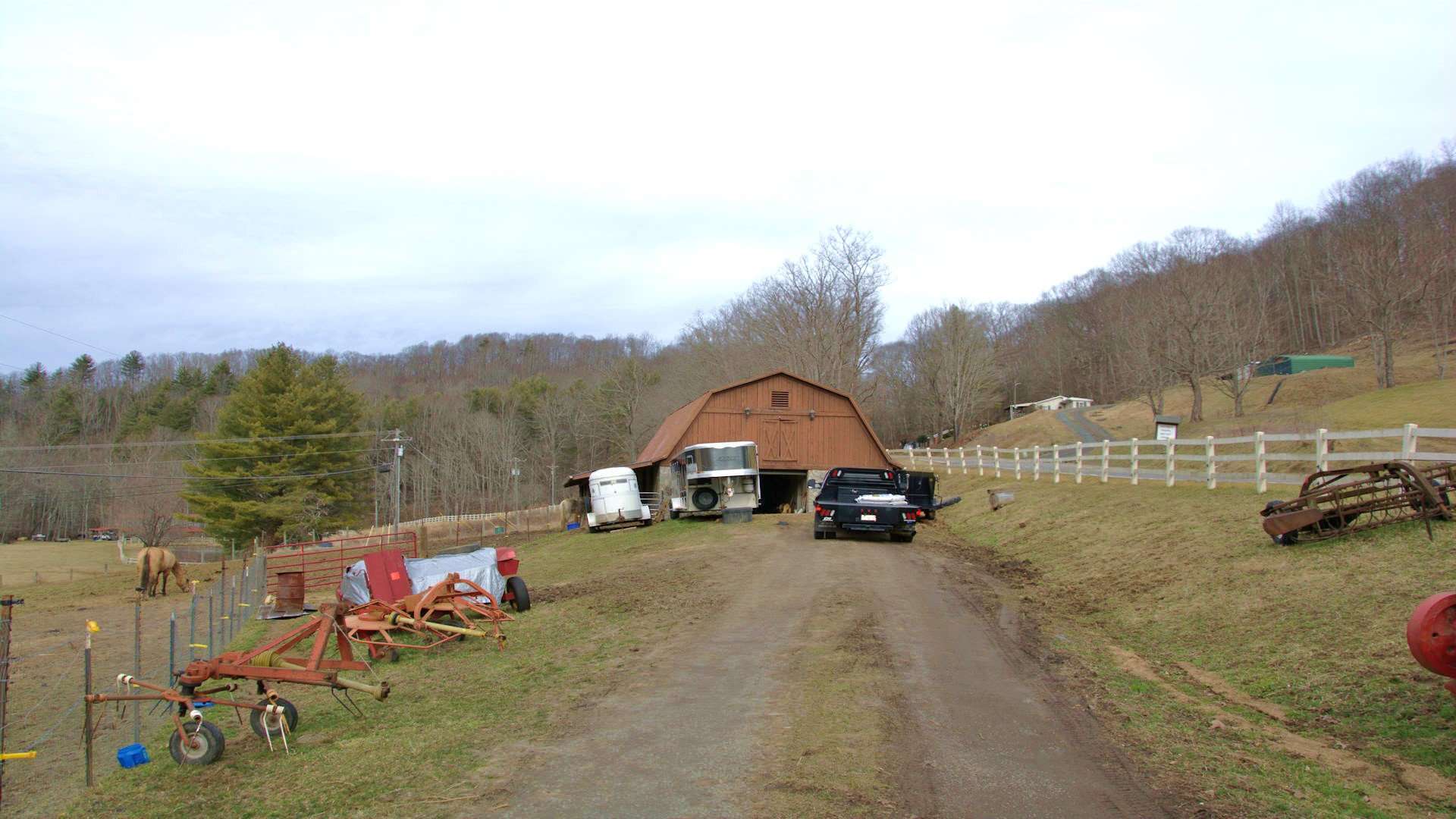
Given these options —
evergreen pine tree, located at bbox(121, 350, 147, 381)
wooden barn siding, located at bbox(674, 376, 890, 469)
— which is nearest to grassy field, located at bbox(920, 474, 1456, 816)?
wooden barn siding, located at bbox(674, 376, 890, 469)

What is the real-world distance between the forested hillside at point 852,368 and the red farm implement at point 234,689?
46.1m

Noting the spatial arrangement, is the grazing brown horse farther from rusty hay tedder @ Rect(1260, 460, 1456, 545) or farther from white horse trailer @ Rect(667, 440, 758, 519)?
rusty hay tedder @ Rect(1260, 460, 1456, 545)

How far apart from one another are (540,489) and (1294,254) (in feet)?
237

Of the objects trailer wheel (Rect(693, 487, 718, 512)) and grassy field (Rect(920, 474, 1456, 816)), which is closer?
grassy field (Rect(920, 474, 1456, 816))

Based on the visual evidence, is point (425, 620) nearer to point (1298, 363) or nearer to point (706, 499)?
point (706, 499)

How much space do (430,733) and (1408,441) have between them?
1326 cm

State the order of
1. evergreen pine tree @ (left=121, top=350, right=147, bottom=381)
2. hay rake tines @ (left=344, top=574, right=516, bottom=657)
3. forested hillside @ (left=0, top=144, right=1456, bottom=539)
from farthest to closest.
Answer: evergreen pine tree @ (left=121, top=350, right=147, bottom=381) → forested hillside @ (left=0, top=144, right=1456, bottom=539) → hay rake tines @ (left=344, top=574, right=516, bottom=657)

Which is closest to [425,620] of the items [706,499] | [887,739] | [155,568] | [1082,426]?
[887,739]

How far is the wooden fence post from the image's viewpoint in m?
12.4

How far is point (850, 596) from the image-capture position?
12.9 m

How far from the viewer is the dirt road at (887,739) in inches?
212

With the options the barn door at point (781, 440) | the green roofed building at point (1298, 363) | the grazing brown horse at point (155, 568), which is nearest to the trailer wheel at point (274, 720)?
the grazing brown horse at point (155, 568)

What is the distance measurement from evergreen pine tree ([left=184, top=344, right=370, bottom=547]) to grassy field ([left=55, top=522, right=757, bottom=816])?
45.8 meters

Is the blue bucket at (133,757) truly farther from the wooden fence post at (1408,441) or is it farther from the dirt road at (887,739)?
the wooden fence post at (1408,441)
